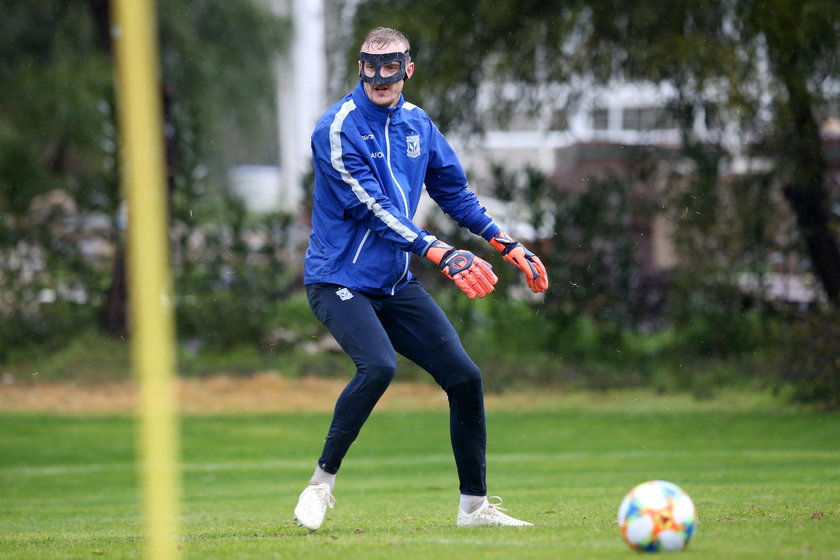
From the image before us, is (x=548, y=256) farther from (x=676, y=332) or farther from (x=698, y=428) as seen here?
(x=698, y=428)

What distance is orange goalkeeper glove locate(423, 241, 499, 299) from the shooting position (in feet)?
20.1

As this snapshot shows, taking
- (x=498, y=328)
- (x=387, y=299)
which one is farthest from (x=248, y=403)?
(x=387, y=299)

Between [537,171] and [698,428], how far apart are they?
4.98m

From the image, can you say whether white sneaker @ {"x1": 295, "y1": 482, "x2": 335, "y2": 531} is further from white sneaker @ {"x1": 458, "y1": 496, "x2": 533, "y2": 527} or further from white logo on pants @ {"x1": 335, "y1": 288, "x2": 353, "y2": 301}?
white logo on pants @ {"x1": 335, "y1": 288, "x2": 353, "y2": 301}

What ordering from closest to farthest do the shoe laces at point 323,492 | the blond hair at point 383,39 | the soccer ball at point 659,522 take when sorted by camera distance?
the soccer ball at point 659,522
the shoe laces at point 323,492
the blond hair at point 383,39

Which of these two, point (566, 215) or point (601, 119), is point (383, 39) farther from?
point (601, 119)

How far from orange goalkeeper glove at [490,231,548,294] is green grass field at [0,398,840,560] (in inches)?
48.0

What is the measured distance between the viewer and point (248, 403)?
16.4 metres

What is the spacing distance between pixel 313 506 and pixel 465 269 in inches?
52.9

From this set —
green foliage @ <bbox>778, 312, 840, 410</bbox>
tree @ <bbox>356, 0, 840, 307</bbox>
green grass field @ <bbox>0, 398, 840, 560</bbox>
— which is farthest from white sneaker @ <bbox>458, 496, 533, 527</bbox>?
tree @ <bbox>356, 0, 840, 307</bbox>

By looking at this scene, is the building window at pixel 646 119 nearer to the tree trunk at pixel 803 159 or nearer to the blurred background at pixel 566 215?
the blurred background at pixel 566 215

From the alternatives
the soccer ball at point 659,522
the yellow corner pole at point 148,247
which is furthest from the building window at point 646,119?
the yellow corner pole at point 148,247

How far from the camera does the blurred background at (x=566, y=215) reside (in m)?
14.6

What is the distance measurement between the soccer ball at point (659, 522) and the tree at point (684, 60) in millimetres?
9191
